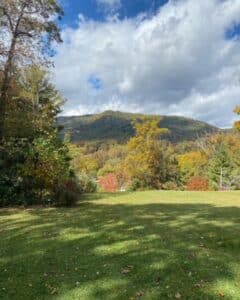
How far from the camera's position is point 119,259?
9.23m

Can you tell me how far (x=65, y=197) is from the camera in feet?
67.3

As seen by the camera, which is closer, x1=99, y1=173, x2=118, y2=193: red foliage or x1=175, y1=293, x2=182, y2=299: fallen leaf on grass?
x1=175, y1=293, x2=182, y2=299: fallen leaf on grass

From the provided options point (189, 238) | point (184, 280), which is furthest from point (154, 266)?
point (189, 238)

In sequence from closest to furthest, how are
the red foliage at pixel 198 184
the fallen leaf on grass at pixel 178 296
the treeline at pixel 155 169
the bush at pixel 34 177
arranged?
1. the fallen leaf on grass at pixel 178 296
2. the bush at pixel 34 177
3. the treeline at pixel 155 169
4. the red foliage at pixel 198 184

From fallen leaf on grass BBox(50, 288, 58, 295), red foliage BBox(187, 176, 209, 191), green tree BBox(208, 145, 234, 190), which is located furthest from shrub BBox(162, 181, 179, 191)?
fallen leaf on grass BBox(50, 288, 58, 295)

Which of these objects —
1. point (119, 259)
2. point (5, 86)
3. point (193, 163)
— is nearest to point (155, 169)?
point (193, 163)

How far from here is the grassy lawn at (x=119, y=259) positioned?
7398 millimetres

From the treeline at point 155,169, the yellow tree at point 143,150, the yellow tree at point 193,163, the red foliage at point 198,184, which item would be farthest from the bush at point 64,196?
the yellow tree at point 193,163

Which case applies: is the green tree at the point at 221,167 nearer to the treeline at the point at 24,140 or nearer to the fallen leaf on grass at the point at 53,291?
the treeline at the point at 24,140

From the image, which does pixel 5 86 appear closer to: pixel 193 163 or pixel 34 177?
pixel 34 177

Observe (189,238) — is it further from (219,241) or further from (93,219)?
(93,219)

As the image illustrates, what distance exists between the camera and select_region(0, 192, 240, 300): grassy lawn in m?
7.40

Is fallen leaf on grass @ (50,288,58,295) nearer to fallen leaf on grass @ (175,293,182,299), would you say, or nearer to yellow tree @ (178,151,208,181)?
fallen leaf on grass @ (175,293,182,299)

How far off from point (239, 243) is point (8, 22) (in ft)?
55.8
